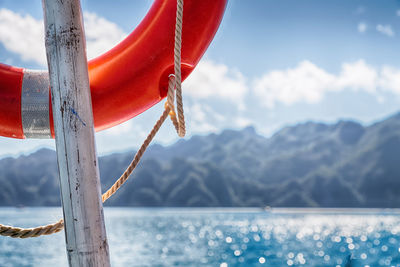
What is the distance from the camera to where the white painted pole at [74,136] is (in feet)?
3.54

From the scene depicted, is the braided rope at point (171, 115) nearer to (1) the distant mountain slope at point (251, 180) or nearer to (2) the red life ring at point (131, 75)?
(2) the red life ring at point (131, 75)

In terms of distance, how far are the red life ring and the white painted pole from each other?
0.55ft

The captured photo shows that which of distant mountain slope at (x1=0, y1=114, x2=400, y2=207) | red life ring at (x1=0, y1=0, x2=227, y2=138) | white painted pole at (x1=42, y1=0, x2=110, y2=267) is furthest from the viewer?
distant mountain slope at (x1=0, y1=114, x2=400, y2=207)

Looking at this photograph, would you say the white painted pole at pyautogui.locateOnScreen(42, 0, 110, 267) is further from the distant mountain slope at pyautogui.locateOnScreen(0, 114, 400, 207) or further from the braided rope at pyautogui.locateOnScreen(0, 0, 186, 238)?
the distant mountain slope at pyautogui.locateOnScreen(0, 114, 400, 207)

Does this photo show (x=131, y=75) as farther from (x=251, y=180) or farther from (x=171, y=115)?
(x=251, y=180)

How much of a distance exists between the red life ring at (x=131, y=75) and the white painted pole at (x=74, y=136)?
17 cm

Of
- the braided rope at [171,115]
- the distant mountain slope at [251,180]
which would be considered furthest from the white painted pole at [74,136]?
the distant mountain slope at [251,180]

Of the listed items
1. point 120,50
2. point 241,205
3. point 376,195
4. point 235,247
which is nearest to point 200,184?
point 241,205

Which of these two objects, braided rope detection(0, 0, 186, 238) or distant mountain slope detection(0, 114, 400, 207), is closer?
braided rope detection(0, 0, 186, 238)

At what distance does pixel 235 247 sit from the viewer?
21.9 m

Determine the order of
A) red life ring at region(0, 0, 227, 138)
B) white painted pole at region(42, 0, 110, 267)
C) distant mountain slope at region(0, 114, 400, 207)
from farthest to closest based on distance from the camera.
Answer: distant mountain slope at region(0, 114, 400, 207) → red life ring at region(0, 0, 227, 138) → white painted pole at region(42, 0, 110, 267)

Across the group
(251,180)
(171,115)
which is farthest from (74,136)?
(251,180)

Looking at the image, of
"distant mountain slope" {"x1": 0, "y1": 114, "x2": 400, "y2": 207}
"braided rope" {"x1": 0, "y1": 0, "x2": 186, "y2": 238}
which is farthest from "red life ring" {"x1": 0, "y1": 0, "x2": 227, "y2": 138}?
"distant mountain slope" {"x1": 0, "y1": 114, "x2": 400, "y2": 207}

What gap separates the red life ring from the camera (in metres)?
1.27
